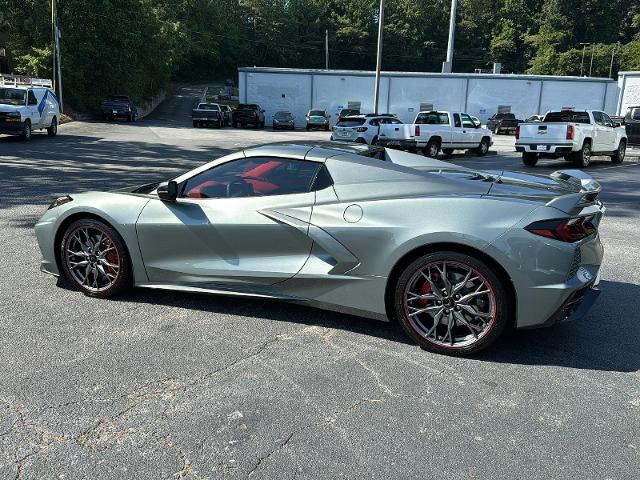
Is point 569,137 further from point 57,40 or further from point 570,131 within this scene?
point 57,40

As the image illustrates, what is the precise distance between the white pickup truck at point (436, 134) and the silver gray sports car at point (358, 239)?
634 inches

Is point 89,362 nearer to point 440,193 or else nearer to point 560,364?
point 440,193

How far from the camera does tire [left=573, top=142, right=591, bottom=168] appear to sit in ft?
60.7

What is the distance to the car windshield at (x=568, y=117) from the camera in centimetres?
1905

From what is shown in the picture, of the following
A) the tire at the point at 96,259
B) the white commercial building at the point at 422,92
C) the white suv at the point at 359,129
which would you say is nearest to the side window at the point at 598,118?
the white suv at the point at 359,129

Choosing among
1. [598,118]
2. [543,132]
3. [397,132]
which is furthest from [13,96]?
[598,118]

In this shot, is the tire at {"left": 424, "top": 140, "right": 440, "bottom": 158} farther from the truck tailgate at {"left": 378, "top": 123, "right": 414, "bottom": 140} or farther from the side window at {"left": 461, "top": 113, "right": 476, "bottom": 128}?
the side window at {"left": 461, "top": 113, "right": 476, "bottom": 128}

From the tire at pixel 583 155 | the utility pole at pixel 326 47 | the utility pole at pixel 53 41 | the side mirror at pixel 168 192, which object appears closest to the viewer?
the side mirror at pixel 168 192

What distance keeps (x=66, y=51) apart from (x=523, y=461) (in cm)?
4470

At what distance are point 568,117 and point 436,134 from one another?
4.50 meters

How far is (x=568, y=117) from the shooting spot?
1945cm

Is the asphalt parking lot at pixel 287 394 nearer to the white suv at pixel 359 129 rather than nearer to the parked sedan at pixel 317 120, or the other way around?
the white suv at pixel 359 129

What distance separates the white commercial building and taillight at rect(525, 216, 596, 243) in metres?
45.4

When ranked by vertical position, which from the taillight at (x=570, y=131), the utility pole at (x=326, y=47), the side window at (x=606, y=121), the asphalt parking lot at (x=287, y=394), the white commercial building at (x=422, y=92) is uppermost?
the utility pole at (x=326, y=47)
